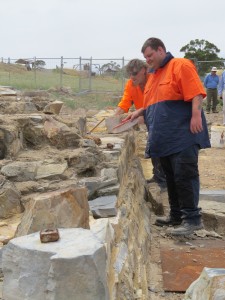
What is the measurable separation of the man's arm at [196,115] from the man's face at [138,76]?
4.46ft

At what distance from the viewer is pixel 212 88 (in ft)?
57.5

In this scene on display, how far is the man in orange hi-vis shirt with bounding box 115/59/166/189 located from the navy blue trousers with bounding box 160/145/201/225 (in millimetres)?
323

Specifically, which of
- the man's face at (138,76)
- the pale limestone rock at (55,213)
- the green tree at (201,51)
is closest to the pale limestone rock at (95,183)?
the pale limestone rock at (55,213)

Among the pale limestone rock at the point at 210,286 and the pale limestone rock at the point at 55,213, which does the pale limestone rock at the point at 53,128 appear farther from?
the pale limestone rock at the point at 210,286

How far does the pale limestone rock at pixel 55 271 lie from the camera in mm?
2172

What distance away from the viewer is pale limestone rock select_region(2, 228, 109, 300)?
2.17m

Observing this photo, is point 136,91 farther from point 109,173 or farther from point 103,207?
point 103,207

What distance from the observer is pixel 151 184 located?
6.98 meters

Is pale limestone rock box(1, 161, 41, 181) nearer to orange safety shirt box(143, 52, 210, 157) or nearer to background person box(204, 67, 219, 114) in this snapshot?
orange safety shirt box(143, 52, 210, 157)

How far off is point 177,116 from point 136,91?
1.70m

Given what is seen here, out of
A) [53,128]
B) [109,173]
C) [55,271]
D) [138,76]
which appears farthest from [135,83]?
[55,271]

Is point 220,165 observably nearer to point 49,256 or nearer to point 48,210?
point 48,210

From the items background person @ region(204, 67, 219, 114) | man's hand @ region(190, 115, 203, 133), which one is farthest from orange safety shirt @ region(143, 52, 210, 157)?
background person @ region(204, 67, 219, 114)

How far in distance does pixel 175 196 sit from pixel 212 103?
13.6 m
